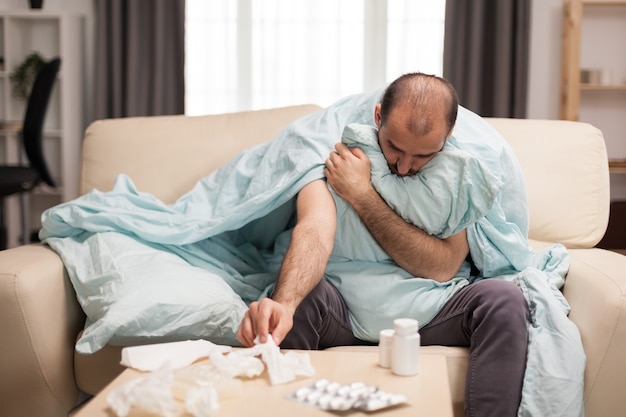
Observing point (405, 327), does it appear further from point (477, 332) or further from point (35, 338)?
point (35, 338)

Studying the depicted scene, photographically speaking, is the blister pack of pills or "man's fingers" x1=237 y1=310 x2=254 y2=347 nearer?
the blister pack of pills

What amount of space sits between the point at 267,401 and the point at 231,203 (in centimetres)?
96

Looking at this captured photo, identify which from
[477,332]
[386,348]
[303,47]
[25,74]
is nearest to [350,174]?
[477,332]

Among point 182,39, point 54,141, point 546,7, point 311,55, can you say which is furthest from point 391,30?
point 54,141

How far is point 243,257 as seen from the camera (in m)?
2.01

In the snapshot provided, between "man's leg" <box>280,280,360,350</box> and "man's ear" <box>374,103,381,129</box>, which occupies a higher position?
"man's ear" <box>374,103,381,129</box>

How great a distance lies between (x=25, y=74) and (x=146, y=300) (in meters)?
3.14

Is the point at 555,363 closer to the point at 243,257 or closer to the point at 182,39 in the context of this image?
the point at 243,257

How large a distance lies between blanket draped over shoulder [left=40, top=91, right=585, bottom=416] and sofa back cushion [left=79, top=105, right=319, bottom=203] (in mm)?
124

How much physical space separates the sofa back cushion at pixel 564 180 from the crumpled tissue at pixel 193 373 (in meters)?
1.11

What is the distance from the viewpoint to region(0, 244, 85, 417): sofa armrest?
160 cm

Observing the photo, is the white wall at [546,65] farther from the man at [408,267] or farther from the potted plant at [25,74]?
the man at [408,267]

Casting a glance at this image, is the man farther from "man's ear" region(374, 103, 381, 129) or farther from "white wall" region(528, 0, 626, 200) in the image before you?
"white wall" region(528, 0, 626, 200)

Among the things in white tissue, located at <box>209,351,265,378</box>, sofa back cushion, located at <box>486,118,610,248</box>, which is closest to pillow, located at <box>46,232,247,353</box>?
white tissue, located at <box>209,351,265,378</box>
